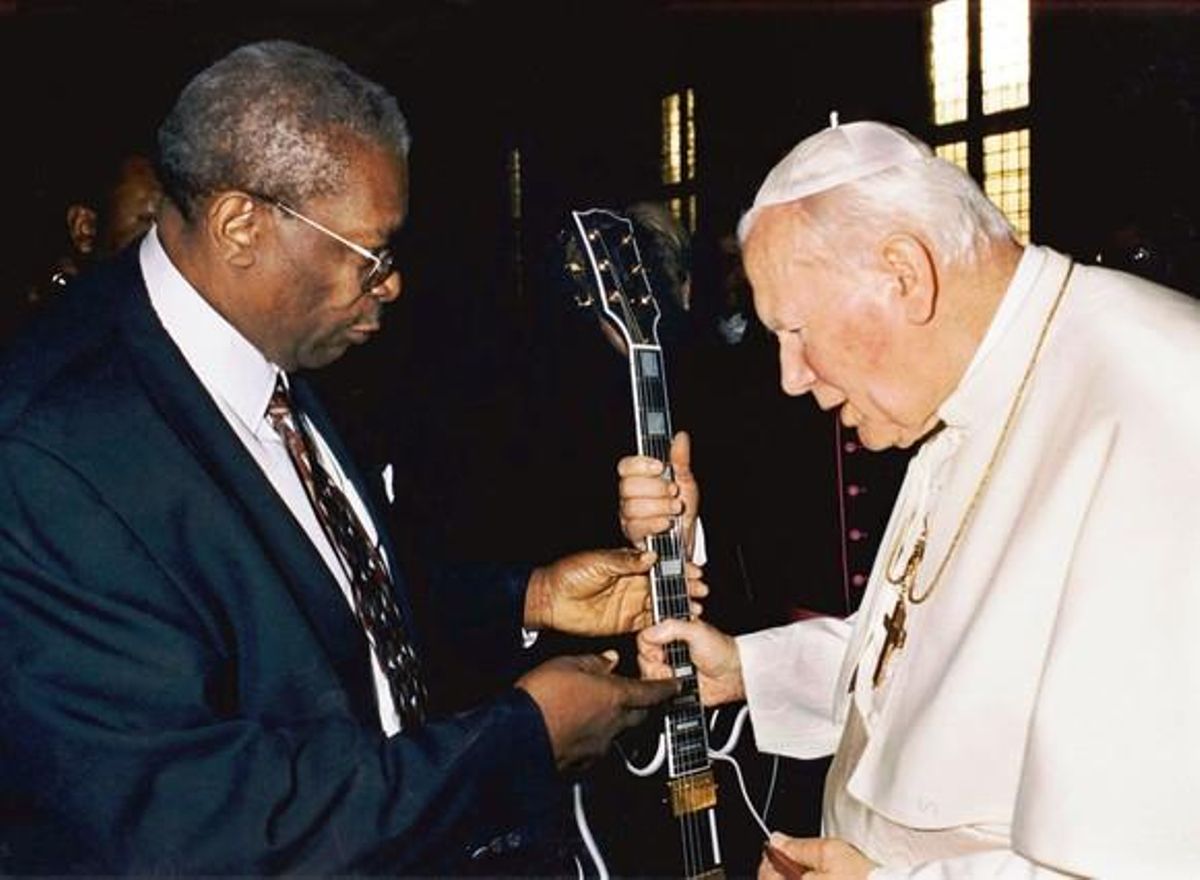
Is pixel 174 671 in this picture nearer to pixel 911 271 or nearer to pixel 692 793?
pixel 911 271

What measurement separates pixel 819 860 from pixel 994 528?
27.2 inches

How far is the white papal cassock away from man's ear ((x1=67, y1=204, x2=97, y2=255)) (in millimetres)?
3747

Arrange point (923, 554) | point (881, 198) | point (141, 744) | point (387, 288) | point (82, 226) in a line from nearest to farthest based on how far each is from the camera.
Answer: point (141, 744) → point (881, 198) → point (923, 554) → point (387, 288) → point (82, 226)

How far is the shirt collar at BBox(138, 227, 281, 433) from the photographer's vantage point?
7.06ft

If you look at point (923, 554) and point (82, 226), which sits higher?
point (82, 226)

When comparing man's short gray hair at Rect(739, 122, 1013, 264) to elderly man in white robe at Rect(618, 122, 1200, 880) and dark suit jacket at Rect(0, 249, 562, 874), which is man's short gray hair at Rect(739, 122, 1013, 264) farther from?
dark suit jacket at Rect(0, 249, 562, 874)

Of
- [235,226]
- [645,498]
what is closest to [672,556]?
[645,498]

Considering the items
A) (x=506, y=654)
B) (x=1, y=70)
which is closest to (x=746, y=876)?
(x=506, y=654)

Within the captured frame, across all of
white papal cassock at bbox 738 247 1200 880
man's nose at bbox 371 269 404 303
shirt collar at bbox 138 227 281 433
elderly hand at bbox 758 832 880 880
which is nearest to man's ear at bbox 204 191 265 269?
shirt collar at bbox 138 227 281 433

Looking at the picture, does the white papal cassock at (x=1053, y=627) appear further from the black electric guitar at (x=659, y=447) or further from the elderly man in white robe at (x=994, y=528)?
the black electric guitar at (x=659, y=447)

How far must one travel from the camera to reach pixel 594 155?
35.4 feet

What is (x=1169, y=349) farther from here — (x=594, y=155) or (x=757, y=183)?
(x=594, y=155)

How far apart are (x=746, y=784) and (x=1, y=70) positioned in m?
8.28

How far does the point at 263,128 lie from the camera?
2.08 metres
